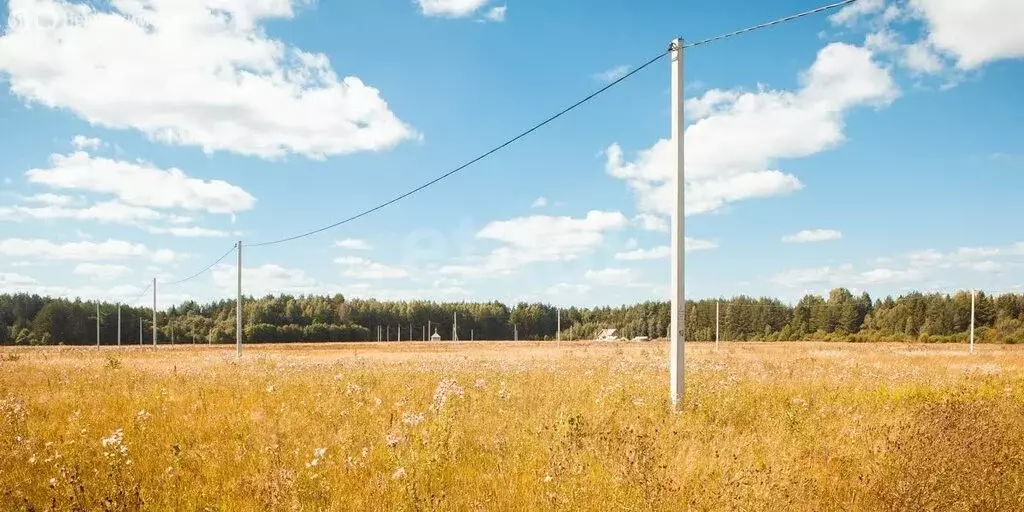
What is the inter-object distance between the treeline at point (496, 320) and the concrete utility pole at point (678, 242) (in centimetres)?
8764

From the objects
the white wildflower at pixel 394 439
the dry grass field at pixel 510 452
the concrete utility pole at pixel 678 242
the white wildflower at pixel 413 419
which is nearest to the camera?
the dry grass field at pixel 510 452

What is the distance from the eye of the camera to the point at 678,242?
378 inches

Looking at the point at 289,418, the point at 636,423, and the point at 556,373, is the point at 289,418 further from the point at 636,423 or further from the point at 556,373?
the point at 556,373

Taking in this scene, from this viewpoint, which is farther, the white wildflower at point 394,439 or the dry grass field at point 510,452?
the white wildflower at point 394,439

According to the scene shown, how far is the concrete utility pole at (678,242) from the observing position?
9375 millimetres

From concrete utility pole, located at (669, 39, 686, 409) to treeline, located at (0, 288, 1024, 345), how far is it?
288ft

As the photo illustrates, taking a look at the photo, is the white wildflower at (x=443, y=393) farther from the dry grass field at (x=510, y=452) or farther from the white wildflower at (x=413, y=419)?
the white wildflower at (x=413, y=419)

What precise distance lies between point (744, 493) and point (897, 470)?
2.22 m

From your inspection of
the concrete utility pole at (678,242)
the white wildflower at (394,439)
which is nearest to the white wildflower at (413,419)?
the white wildflower at (394,439)

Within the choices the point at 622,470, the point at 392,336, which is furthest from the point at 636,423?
the point at 392,336

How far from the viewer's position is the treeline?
98188 mm

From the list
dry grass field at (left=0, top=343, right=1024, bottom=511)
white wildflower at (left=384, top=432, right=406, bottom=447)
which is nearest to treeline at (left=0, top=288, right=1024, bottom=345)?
dry grass field at (left=0, top=343, right=1024, bottom=511)

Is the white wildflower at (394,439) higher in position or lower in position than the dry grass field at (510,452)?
higher

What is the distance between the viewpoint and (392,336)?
144 meters
